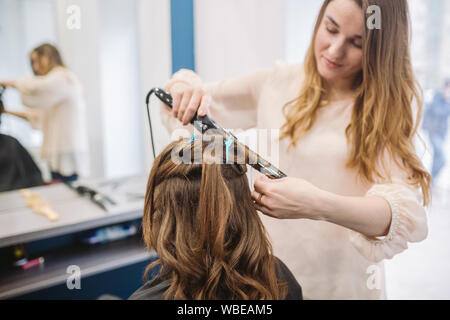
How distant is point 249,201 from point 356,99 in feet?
1.09

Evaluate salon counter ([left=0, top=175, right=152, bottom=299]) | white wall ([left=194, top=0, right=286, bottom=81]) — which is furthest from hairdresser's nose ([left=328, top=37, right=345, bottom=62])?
salon counter ([left=0, top=175, right=152, bottom=299])

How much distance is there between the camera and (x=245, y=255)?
70cm

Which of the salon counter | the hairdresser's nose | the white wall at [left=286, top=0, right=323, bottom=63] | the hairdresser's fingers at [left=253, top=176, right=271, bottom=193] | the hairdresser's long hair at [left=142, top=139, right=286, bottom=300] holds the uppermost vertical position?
the white wall at [left=286, top=0, right=323, bottom=63]

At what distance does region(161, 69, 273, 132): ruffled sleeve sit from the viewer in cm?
92

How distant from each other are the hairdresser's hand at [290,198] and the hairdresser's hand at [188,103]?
222 mm

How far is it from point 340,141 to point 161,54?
0.87 meters

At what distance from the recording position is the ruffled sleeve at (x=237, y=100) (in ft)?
3.01

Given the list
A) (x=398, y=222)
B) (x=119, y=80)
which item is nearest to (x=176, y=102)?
(x=398, y=222)

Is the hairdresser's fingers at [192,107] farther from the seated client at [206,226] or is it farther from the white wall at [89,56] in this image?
the white wall at [89,56]

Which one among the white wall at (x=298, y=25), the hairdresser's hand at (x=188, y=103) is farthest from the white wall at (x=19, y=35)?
the white wall at (x=298, y=25)

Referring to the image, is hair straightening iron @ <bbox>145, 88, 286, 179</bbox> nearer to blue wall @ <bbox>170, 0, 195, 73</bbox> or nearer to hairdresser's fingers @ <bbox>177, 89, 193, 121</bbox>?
hairdresser's fingers @ <bbox>177, 89, 193, 121</bbox>

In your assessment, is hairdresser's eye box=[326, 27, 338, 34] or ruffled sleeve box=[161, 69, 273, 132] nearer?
hairdresser's eye box=[326, 27, 338, 34]

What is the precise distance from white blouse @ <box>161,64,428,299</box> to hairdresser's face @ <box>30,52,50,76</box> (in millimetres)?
554

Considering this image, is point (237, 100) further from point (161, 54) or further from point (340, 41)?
point (161, 54)
